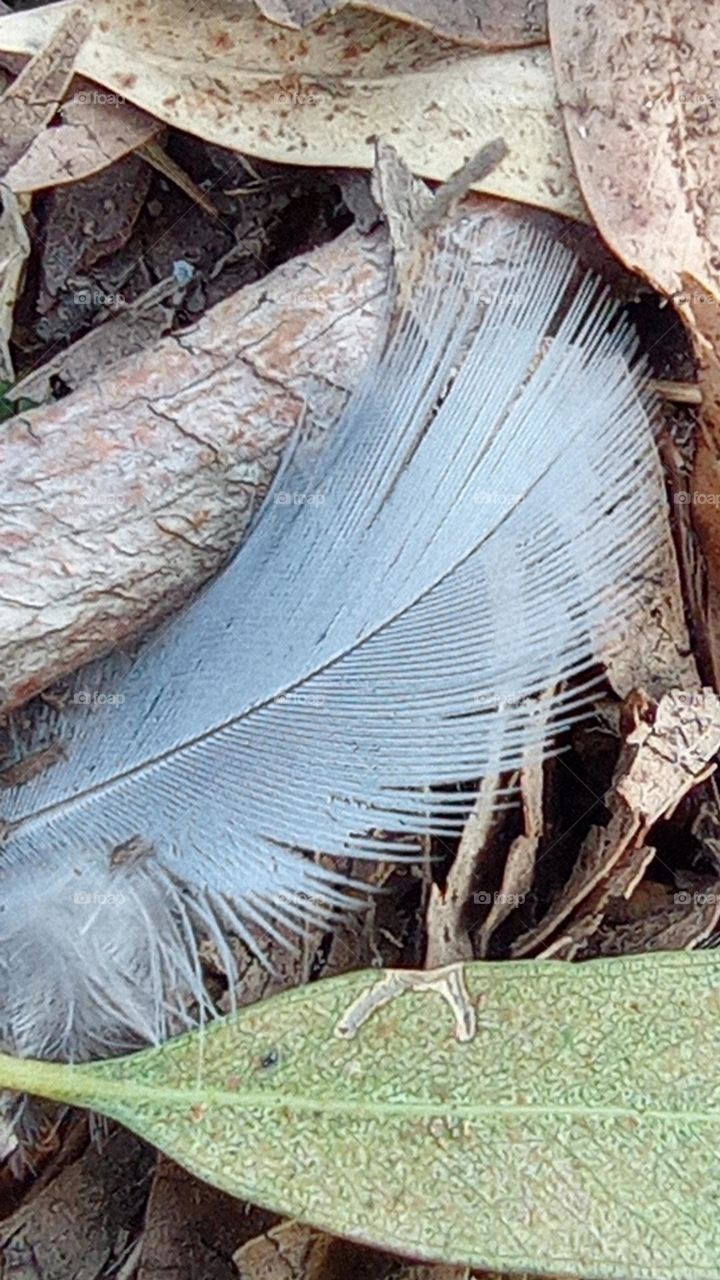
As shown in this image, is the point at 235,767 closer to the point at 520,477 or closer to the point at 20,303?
the point at 520,477

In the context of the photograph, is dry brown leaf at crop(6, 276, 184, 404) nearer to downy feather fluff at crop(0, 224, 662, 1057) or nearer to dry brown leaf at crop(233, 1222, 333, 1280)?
downy feather fluff at crop(0, 224, 662, 1057)

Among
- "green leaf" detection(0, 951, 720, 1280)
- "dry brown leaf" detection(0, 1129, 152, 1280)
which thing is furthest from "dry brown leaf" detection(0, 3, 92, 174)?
"dry brown leaf" detection(0, 1129, 152, 1280)

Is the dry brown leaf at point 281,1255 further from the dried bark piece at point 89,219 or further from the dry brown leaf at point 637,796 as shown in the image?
the dried bark piece at point 89,219

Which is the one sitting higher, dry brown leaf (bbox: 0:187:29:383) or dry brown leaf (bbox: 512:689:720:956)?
dry brown leaf (bbox: 0:187:29:383)

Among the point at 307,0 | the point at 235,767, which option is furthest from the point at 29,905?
the point at 307,0

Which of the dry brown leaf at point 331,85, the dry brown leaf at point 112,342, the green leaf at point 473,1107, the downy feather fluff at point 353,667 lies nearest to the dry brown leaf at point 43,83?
the dry brown leaf at point 331,85

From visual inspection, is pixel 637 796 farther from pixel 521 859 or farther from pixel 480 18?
pixel 480 18
